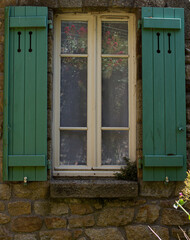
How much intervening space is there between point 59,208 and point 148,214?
0.93m

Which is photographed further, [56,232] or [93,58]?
[93,58]

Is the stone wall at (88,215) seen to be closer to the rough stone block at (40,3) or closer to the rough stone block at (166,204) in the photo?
the rough stone block at (166,204)

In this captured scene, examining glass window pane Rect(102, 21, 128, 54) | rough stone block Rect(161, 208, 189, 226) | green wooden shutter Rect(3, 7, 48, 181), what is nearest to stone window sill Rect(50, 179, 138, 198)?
green wooden shutter Rect(3, 7, 48, 181)

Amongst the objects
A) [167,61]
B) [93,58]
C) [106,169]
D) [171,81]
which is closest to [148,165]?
[106,169]

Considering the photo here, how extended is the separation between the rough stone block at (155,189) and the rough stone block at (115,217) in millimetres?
260

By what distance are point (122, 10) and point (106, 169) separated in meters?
1.79

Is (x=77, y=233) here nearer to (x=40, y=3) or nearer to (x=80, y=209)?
(x=80, y=209)

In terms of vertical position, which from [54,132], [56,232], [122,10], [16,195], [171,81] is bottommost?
[56,232]

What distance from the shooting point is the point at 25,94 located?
Answer: 3318 mm

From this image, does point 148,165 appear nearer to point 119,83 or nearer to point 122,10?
point 119,83

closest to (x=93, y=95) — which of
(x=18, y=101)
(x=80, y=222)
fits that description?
(x=18, y=101)

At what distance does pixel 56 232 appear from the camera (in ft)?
10.7

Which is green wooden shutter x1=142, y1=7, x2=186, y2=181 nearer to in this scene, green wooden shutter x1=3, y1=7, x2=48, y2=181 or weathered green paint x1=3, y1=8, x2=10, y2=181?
green wooden shutter x1=3, y1=7, x2=48, y2=181

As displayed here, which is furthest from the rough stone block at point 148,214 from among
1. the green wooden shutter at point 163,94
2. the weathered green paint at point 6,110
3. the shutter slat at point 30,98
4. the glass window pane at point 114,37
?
the glass window pane at point 114,37
